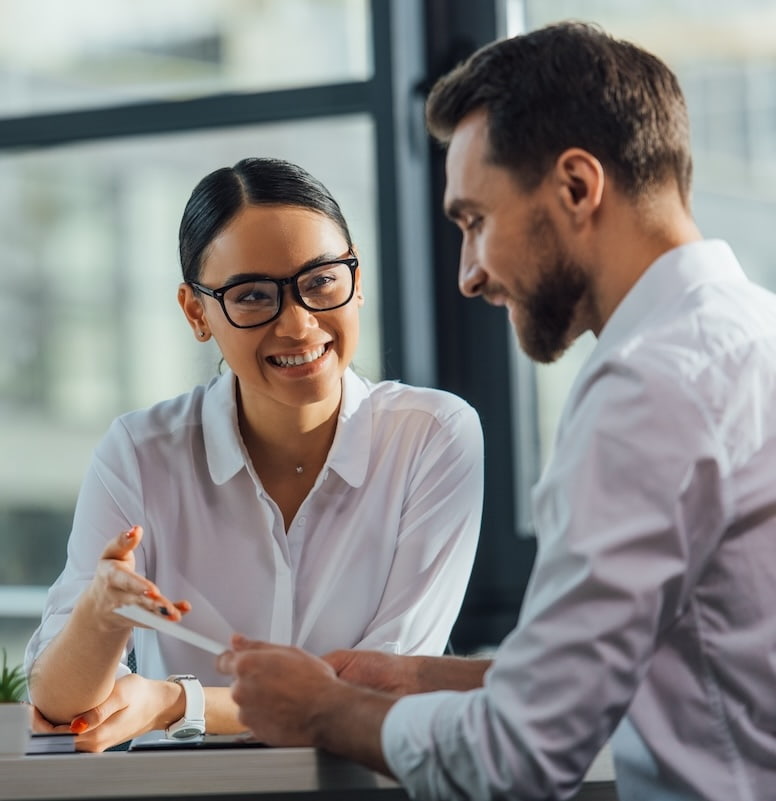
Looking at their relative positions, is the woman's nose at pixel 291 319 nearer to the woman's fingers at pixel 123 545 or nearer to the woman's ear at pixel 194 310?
the woman's ear at pixel 194 310

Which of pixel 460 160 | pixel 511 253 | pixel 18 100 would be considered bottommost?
pixel 511 253

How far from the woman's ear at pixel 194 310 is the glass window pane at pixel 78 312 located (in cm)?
132

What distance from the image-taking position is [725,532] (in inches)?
45.2

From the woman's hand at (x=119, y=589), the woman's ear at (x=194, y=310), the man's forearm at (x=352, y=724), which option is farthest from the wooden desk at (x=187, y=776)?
the woman's ear at (x=194, y=310)

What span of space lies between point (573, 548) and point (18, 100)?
9.15 ft

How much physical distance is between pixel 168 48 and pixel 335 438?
1.75 m

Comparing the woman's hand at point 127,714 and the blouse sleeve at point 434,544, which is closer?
the woman's hand at point 127,714

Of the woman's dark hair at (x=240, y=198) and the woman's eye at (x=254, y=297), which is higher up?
the woman's dark hair at (x=240, y=198)

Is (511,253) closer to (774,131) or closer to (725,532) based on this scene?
(725,532)

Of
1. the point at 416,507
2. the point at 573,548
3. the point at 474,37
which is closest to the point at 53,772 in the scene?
the point at 573,548

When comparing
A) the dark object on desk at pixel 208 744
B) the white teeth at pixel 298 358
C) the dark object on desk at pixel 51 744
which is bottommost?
the dark object on desk at pixel 51 744

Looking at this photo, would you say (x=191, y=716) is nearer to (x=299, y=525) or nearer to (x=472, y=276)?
(x=299, y=525)

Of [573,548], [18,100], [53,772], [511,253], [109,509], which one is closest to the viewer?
[573,548]

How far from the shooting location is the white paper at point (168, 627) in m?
1.32
